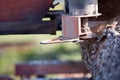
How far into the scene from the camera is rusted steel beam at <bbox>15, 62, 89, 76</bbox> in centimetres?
337

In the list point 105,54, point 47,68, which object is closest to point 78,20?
point 105,54

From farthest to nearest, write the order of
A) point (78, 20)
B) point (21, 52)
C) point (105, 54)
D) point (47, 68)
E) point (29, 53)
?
point (21, 52), point (29, 53), point (47, 68), point (78, 20), point (105, 54)

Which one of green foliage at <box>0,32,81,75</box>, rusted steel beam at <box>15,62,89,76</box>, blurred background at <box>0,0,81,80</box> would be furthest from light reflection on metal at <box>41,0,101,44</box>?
blurred background at <box>0,0,81,80</box>

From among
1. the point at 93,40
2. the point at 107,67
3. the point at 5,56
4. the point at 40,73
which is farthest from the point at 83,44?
the point at 5,56

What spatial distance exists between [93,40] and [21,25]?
0.62 meters

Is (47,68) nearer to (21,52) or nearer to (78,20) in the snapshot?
(78,20)

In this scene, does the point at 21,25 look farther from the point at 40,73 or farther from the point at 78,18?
the point at 40,73

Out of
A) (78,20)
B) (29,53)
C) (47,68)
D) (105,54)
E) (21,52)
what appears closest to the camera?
(105,54)

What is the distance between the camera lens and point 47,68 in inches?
137

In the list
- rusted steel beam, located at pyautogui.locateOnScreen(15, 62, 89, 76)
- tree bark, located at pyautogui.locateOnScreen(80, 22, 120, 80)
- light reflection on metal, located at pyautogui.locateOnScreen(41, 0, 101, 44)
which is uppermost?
light reflection on metal, located at pyautogui.locateOnScreen(41, 0, 101, 44)

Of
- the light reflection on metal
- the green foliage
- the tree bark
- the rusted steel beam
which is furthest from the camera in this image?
the green foliage

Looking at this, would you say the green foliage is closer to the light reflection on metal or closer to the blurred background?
Result: the blurred background

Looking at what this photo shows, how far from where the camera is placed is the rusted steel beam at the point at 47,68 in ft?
11.1

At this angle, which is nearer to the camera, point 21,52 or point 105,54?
point 105,54
